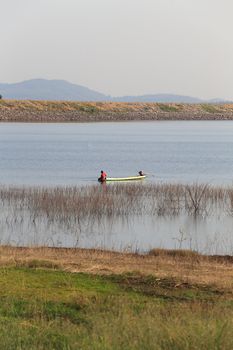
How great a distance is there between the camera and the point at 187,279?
1202 centimetres

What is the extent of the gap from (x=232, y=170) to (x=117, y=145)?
23.1 metres

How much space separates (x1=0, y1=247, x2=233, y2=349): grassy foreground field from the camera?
23.8 feet

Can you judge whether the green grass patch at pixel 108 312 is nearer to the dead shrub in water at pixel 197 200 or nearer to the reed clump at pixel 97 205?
the reed clump at pixel 97 205

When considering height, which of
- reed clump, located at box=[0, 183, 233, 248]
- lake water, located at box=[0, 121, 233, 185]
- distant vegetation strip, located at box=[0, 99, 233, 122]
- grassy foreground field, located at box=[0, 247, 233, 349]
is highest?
distant vegetation strip, located at box=[0, 99, 233, 122]

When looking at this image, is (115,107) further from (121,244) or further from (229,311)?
(229,311)

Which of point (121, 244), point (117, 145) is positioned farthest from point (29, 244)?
point (117, 145)

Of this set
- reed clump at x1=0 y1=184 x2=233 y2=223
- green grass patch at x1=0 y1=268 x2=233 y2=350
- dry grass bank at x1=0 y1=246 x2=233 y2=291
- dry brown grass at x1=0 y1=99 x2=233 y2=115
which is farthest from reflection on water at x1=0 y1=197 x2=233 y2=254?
dry brown grass at x1=0 y1=99 x2=233 y2=115

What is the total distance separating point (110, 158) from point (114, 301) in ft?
140

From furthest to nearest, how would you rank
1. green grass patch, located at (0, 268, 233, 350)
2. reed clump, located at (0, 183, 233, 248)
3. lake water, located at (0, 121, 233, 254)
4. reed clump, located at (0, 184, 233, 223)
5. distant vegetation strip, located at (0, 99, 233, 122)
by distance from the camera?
distant vegetation strip, located at (0, 99, 233, 122)
reed clump, located at (0, 184, 233, 223)
reed clump, located at (0, 183, 233, 248)
lake water, located at (0, 121, 233, 254)
green grass patch, located at (0, 268, 233, 350)

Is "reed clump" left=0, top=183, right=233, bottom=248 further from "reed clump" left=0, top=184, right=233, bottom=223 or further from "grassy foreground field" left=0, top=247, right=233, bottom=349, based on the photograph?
"grassy foreground field" left=0, top=247, right=233, bottom=349

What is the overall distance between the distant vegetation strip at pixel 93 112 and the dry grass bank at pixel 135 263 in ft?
307

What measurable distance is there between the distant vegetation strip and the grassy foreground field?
9597 centimetres

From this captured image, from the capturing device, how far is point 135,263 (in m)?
14.7

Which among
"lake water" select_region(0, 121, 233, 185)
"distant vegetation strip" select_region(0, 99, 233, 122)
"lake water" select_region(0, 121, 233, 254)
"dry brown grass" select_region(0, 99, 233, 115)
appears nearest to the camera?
"lake water" select_region(0, 121, 233, 254)
